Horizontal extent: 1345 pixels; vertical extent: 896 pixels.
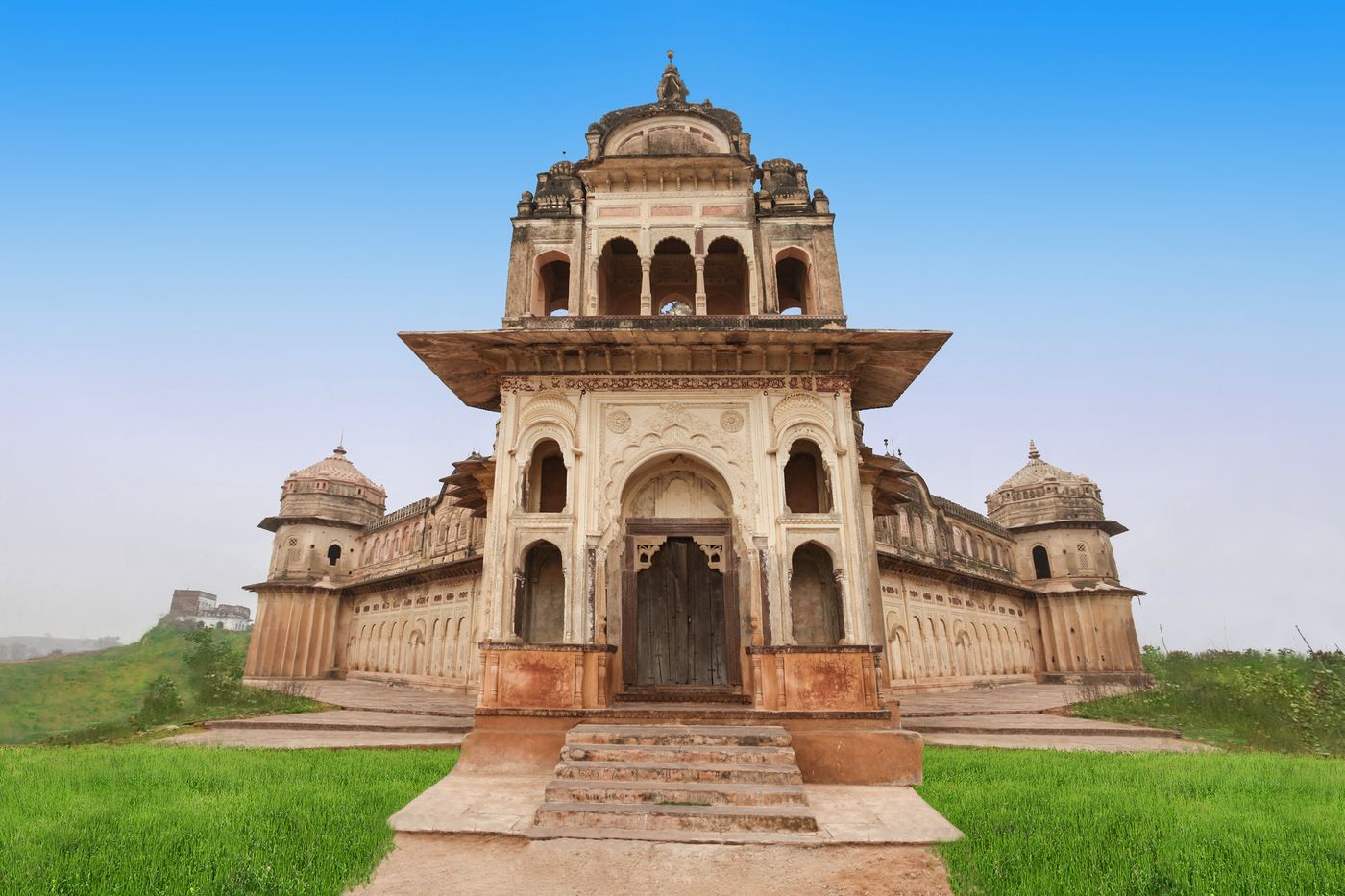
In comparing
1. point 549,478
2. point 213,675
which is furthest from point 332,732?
→ point 213,675

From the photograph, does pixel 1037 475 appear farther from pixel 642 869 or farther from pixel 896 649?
pixel 642 869

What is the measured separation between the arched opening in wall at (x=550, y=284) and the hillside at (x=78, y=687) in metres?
17.4

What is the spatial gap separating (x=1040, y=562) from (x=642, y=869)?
36709 mm

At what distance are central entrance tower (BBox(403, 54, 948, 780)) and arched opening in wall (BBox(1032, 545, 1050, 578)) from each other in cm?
2793

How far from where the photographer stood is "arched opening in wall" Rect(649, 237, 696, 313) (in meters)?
13.8

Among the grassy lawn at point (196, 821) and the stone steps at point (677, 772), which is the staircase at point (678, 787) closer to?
the stone steps at point (677, 772)

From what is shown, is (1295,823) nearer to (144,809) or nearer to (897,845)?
(897,845)

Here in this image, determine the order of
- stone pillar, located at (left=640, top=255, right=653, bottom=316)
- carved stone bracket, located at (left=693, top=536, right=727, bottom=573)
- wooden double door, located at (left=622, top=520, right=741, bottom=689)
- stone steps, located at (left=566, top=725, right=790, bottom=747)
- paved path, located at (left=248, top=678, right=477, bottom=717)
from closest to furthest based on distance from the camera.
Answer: stone steps, located at (left=566, top=725, right=790, bottom=747) → wooden double door, located at (left=622, top=520, right=741, bottom=689) → carved stone bracket, located at (left=693, top=536, right=727, bottom=573) → stone pillar, located at (left=640, top=255, right=653, bottom=316) → paved path, located at (left=248, top=678, right=477, bottom=717)

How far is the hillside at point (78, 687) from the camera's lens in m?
24.8

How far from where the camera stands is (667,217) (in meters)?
12.9

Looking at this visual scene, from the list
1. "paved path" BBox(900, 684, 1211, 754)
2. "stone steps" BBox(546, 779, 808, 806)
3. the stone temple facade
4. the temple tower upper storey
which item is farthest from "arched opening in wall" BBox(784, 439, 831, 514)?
"stone steps" BBox(546, 779, 808, 806)

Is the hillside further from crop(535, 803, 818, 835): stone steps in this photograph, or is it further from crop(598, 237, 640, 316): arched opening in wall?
crop(535, 803, 818, 835): stone steps

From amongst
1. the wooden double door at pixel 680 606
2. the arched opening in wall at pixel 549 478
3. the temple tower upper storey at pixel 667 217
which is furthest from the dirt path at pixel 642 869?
the temple tower upper storey at pixel 667 217

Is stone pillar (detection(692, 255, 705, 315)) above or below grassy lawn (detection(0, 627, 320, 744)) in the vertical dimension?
above
